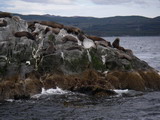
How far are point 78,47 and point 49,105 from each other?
28.1 feet

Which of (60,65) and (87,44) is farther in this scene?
(87,44)

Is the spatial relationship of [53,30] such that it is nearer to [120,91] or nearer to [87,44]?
[87,44]

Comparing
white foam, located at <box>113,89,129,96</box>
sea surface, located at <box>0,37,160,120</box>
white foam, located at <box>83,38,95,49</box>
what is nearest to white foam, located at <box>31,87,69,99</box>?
sea surface, located at <box>0,37,160,120</box>

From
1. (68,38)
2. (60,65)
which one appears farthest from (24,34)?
(60,65)

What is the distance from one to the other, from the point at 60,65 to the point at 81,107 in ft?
21.7

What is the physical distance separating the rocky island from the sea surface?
105 centimetres

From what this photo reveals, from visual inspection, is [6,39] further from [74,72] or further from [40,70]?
[74,72]

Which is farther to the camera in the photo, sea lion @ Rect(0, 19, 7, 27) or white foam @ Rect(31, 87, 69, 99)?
sea lion @ Rect(0, 19, 7, 27)

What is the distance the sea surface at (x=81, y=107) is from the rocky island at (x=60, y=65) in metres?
1.05

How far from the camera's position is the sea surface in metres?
18.9

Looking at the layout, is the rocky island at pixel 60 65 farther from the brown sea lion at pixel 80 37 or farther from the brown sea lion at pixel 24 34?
the brown sea lion at pixel 80 37

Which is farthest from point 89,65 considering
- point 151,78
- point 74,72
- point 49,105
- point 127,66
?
point 49,105

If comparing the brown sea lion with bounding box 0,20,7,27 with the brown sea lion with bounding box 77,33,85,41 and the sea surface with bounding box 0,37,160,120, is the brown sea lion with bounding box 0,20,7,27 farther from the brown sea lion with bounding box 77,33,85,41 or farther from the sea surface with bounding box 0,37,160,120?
the sea surface with bounding box 0,37,160,120

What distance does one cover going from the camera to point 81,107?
20.9 metres
